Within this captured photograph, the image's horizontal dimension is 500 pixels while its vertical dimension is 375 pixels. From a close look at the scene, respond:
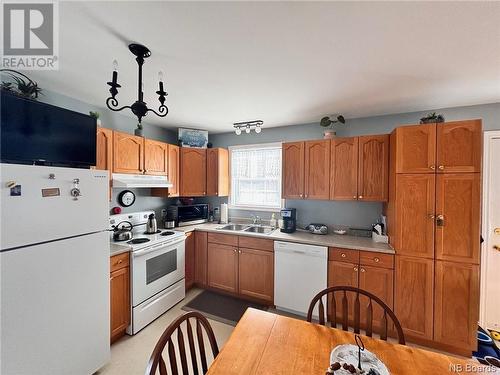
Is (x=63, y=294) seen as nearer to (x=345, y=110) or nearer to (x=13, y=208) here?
(x=13, y=208)

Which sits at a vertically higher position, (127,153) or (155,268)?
(127,153)

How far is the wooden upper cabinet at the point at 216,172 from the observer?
11.3 ft

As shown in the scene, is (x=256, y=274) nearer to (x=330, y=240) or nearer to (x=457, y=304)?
(x=330, y=240)

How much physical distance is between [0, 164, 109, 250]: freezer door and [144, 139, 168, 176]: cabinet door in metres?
1.10

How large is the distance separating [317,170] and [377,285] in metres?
1.43

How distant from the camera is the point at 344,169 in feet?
8.46

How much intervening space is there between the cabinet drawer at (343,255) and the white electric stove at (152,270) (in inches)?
75.6

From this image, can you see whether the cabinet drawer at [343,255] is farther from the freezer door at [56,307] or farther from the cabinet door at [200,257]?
the freezer door at [56,307]

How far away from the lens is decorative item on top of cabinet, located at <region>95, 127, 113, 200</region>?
7.22 feet

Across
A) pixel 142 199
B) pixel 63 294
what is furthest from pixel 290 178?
pixel 63 294

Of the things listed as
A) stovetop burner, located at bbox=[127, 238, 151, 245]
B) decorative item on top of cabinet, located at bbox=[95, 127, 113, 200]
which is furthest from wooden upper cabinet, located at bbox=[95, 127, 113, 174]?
stovetop burner, located at bbox=[127, 238, 151, 245]

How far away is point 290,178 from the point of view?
2.88 meters

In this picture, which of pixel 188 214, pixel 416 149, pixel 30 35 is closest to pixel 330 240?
pixel 416 149

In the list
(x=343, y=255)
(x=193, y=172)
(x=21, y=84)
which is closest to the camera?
(x=21, y=84)
